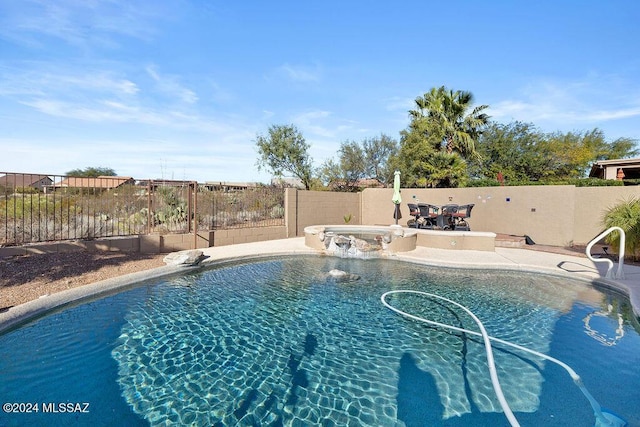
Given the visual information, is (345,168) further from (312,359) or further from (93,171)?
(93,171)

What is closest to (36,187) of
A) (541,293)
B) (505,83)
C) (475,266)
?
(475,266)

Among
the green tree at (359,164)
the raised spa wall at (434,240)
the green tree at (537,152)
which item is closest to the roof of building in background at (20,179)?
the raised spa wall at (434,240)

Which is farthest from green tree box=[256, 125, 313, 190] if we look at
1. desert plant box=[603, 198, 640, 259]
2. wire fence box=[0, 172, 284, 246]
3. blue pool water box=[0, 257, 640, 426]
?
desert plant box=[603, 198, 640, 259]

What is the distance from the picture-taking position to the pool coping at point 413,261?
4566 millimetres

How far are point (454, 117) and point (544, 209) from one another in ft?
29.9

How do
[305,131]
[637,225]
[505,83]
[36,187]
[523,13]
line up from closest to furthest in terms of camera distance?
1. [36,187]
2. [637,225]
3. [523,13]
4. [505,83]
5. [305,131]

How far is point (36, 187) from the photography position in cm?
750

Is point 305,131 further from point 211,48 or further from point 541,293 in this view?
point 541,293

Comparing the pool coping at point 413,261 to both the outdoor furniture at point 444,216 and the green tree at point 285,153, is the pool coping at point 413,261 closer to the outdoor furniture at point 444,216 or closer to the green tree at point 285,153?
the outdoor furniture at point 444,216

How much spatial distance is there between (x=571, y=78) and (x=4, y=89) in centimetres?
2159

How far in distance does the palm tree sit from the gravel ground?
621 inches

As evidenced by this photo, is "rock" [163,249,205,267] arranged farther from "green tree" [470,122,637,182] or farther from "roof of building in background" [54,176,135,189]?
"green tree" [470,122,637,182]

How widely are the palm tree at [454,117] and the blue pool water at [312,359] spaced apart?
13.6 m

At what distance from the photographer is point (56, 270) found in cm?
590
